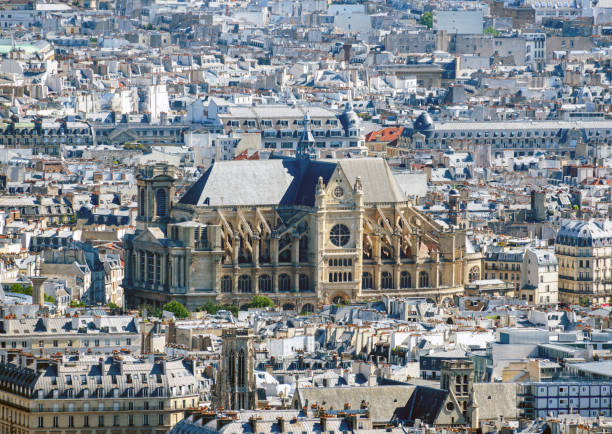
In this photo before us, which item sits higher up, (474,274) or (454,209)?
(454,209)

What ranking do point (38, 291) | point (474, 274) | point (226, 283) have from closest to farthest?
point (38, 291), point (226, 283), point (474, 274)

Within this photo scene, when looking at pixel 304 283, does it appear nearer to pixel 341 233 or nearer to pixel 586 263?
pixel 341 233

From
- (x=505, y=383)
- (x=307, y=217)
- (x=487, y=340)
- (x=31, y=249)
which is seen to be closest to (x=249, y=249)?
(x=307, y=217)

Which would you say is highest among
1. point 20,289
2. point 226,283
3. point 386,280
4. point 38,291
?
point 38,291

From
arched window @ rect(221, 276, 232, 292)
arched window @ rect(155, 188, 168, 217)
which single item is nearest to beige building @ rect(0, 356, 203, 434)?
arched window @ rect(221, 276, 232, 292)

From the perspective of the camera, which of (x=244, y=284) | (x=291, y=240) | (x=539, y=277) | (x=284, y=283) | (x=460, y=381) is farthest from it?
(x=539, y=277)

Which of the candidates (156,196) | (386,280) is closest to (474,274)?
(386,280)

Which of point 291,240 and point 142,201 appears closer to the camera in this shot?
point 291,240

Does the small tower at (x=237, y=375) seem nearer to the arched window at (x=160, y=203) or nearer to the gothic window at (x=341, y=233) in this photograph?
the gothic window at (x=341, y=233)
